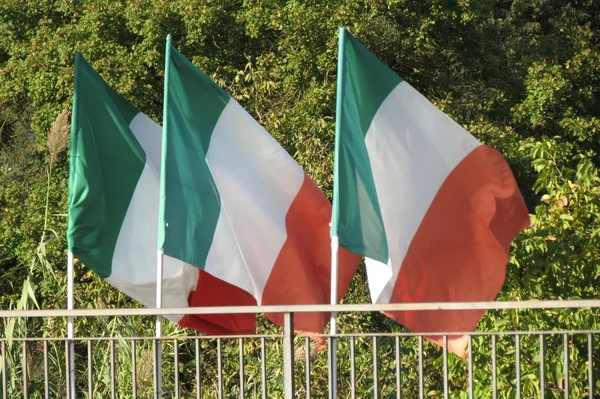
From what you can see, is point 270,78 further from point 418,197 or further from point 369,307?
point 369,307

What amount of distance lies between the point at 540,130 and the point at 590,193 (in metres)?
12.7

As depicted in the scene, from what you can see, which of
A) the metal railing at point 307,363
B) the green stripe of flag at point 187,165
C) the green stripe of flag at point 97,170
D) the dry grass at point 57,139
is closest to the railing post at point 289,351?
the metal railing at point 307,363

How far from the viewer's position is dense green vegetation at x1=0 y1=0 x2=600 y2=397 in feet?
42.2

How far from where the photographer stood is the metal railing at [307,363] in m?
5.48

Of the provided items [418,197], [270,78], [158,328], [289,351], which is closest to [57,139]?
[158,328]

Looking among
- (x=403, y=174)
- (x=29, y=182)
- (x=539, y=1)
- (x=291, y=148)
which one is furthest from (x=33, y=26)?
(x=403, y=174)

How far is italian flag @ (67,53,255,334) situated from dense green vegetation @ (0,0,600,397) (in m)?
2.29

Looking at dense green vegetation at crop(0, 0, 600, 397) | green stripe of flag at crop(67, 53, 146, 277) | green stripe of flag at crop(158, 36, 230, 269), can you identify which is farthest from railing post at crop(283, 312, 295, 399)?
dense green vegetation at crop(0, 0, 600, 397)

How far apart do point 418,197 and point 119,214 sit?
197cm

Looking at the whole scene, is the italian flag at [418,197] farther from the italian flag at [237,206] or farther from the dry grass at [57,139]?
the dry grass at [57,139]

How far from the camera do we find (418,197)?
6441mm

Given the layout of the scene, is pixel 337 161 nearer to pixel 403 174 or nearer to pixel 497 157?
pixel 403 174

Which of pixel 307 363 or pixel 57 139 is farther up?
pixel 57 139

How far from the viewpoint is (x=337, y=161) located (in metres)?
6.25
